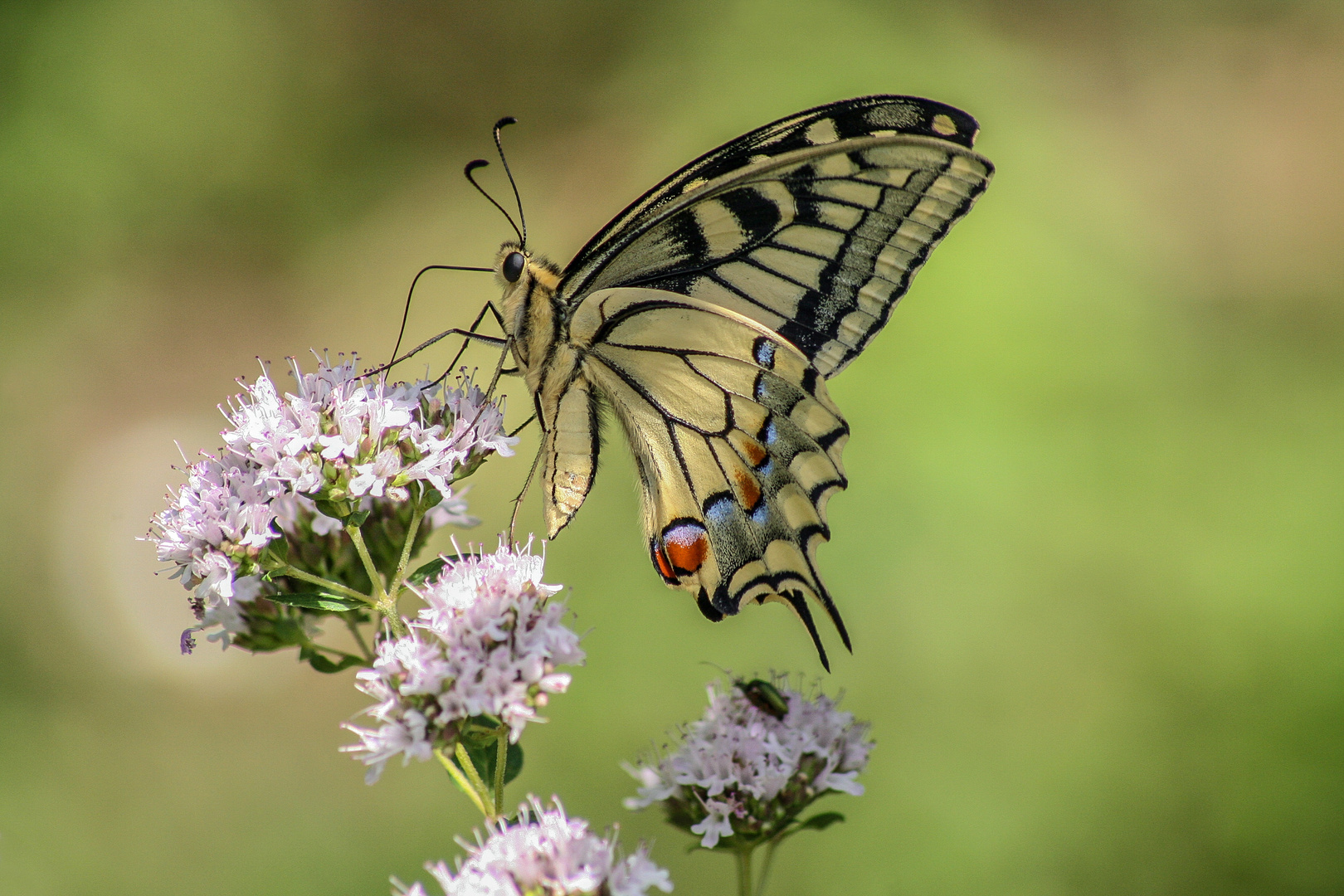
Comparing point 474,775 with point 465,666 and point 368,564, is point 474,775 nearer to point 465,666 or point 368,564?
point 465,666

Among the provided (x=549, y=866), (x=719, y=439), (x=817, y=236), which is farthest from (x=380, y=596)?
(x=817, y=236)

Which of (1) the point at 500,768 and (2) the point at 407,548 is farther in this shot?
(2) the point at 407,548

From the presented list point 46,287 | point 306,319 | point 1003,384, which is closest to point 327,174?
point 306,319

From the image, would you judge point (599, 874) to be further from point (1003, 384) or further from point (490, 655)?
point (1003, 384)

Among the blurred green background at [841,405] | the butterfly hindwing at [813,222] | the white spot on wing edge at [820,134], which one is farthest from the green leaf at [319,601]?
the blurred green background at [841,405]

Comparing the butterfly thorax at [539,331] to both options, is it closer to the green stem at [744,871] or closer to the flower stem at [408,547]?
the flower stem at [408,547]

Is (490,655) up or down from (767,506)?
down
